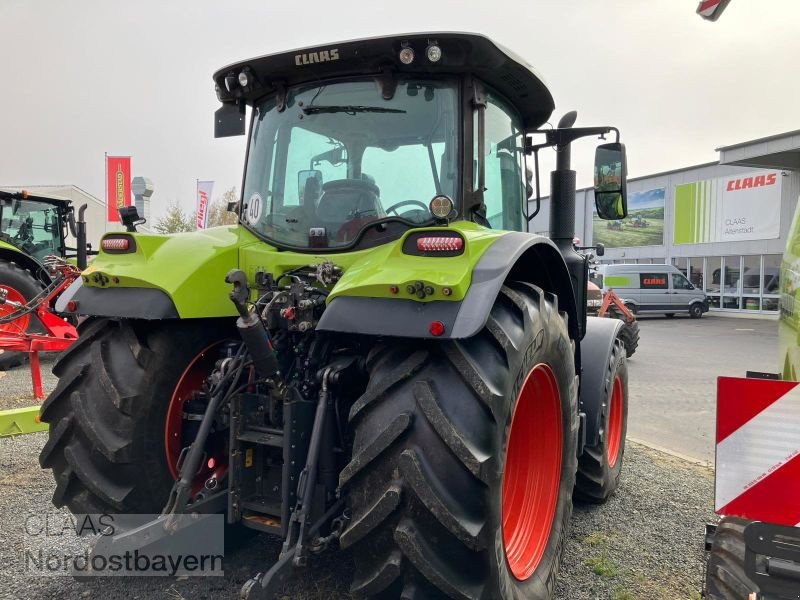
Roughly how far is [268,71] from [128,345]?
59.4 inches

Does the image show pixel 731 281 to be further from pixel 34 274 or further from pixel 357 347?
pixel 357 347

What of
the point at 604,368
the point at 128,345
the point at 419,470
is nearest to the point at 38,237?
the point at 128,345

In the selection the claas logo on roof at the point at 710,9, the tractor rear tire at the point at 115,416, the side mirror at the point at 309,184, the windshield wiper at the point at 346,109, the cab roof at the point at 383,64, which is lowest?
the tractor rear tire at the point at 115,416

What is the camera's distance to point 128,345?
2.86 meters

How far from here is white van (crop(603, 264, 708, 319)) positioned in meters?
22.2

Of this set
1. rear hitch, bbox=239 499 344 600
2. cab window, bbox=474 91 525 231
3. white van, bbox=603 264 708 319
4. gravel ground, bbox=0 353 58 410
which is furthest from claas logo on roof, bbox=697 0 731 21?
white van, bbox=603 264 708 319

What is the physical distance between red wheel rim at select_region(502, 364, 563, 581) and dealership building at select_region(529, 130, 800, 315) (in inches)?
699

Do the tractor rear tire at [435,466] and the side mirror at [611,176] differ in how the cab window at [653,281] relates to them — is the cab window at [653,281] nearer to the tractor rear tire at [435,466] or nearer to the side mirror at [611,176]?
the side mirror at [611,176]

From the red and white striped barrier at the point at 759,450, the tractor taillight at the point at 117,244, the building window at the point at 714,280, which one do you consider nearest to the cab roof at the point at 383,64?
the tractor taillight at the point at 117,244

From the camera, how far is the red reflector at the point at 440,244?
7.47 ft

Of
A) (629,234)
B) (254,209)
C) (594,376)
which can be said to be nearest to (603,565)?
(594,376)

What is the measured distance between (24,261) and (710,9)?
10.4 meters

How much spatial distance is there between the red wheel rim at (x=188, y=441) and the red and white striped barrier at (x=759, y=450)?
6.86 ft

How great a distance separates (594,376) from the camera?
4.07 m
